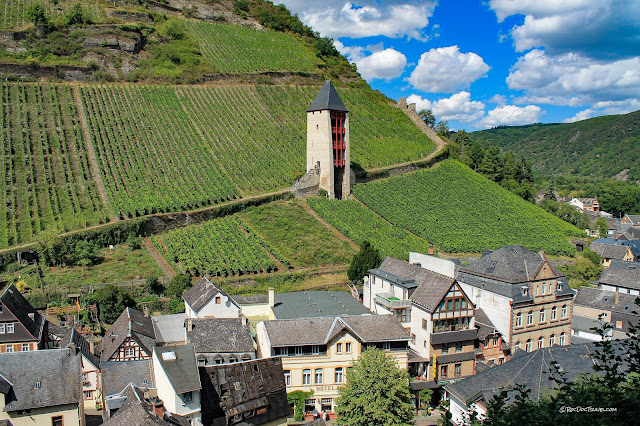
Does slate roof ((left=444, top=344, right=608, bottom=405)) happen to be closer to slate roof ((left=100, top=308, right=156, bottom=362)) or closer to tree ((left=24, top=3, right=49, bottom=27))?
slate roof ((left=100, top=308, right=156, bottom=362))

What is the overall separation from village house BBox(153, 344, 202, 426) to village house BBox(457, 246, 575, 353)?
62.5 feet

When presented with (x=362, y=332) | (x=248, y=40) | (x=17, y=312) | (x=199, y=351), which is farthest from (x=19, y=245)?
(x=248, y=40)

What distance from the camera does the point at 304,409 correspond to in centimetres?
2436

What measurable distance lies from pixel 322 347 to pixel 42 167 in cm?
3713

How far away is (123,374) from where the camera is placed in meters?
23.7

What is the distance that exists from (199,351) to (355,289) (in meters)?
14.8

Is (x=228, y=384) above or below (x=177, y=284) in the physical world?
below

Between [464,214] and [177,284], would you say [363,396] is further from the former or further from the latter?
[464,214]

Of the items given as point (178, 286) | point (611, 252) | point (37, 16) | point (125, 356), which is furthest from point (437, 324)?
point (37, 16)

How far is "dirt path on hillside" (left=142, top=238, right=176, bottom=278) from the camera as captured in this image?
36344 mm

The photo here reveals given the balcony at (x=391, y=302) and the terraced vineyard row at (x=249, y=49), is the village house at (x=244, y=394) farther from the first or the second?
the terraced vineyard row at (x=249, y=49)

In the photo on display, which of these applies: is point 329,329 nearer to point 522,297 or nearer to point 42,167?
point 522,297

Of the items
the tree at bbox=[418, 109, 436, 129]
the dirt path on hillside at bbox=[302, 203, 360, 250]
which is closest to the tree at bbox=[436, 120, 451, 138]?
the tree at bbox=[418, 109, 436, 129]

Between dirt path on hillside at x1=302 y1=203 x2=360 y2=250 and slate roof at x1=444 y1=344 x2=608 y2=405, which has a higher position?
dirt path on hillside at x1=302 y1=203 x2=360 y2=250
